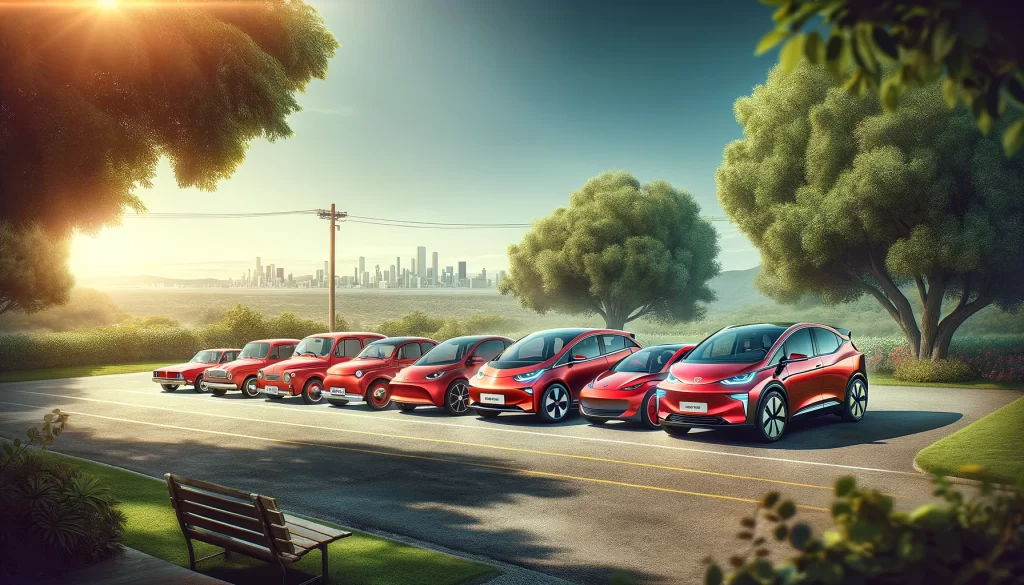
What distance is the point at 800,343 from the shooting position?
12.7m

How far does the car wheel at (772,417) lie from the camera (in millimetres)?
11727

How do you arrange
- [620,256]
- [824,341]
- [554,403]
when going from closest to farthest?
[824,341] < [554,403] < [620,256]

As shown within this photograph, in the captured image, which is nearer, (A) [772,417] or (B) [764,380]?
(B) [764,380]

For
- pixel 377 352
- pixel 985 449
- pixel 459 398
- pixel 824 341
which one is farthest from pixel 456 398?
pixel 985 449

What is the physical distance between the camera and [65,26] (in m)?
12.9

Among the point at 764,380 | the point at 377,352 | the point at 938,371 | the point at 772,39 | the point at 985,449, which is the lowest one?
the point at 985,449

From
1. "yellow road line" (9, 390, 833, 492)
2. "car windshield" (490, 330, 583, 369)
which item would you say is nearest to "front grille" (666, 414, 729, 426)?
"yellow road line" (9, 390, 833, 492)

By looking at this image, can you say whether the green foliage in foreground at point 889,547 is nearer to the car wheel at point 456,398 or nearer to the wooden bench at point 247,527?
the wooden bench at point 247,527

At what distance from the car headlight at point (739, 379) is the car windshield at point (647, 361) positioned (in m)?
2.45

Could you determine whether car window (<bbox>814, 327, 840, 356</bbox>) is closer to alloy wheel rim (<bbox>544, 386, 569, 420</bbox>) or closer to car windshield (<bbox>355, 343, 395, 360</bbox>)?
alloy wheel rim (<bbox>544, 386, 569, 420</bbox>)

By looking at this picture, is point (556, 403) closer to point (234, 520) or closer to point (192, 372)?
point (234, 520)

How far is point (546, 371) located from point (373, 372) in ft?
17.3

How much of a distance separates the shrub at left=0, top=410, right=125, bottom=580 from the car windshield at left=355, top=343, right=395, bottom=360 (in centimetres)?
1264

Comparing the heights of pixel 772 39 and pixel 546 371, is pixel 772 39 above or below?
above
